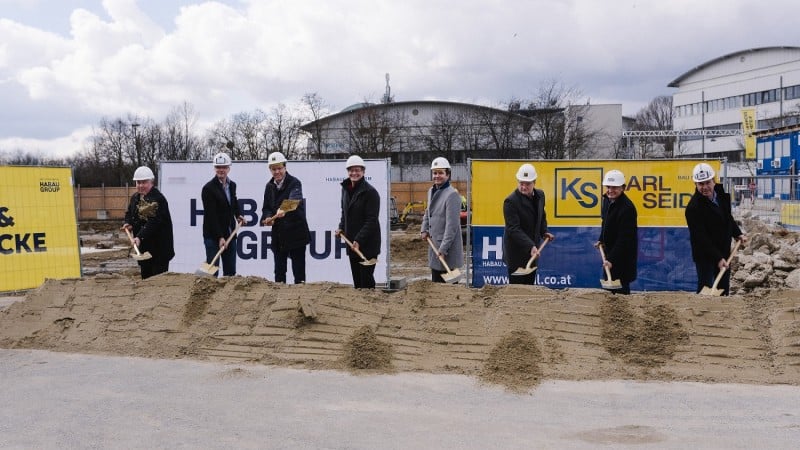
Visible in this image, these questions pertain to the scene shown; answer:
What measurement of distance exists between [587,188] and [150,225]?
6.36 m

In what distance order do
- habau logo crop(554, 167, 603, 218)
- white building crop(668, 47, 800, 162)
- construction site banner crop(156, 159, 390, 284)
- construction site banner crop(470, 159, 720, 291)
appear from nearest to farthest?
construction site banner crop(470, 159, 720, 291) → habau logo crop(554, 167, 603, 218) → construction site banner crop(156, 159, 390, 284) → white building crop(668, 47, 800, 162)

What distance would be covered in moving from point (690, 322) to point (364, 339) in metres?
3.12

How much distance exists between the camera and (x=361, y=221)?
28.6ft

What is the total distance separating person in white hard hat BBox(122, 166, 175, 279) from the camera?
9.00m

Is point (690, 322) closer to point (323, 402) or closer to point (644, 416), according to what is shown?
point (644, 416)

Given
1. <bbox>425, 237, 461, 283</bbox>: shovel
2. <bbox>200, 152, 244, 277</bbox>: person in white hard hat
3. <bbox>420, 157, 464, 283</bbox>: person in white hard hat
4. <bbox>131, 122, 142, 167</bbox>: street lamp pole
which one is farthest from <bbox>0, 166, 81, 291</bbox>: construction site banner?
<bbox>131, 122, 142, 167</bbox>: street lamp pole

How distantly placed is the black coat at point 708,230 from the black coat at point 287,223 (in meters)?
4.65

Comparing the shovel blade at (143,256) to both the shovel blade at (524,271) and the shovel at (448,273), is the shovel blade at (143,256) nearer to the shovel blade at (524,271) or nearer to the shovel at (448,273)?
the shovel at (448,273)

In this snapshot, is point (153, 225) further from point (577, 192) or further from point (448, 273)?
point (577, 192)

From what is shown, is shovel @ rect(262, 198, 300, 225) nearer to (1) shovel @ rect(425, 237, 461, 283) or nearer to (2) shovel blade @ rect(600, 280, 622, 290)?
(1) shovel @ rect(425, 237, 461, 283)

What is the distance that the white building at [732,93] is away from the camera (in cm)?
6662

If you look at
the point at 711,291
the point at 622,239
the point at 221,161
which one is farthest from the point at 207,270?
the point at 711,291

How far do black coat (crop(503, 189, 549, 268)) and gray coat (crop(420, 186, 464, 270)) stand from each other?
2.51 ft

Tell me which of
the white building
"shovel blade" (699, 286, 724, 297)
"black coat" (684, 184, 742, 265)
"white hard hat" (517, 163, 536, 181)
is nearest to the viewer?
"shovel blade" (699, 286, 724, 297)
